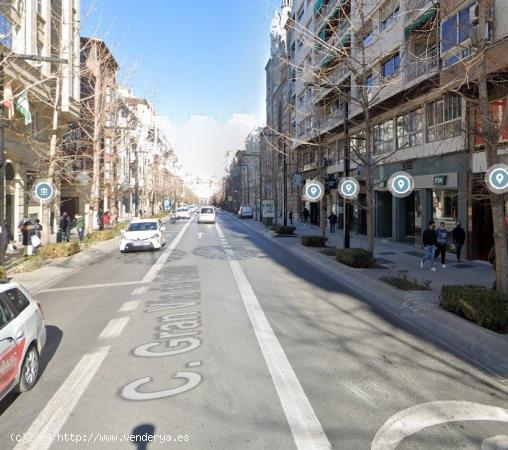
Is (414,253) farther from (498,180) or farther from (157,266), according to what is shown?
(498,180)

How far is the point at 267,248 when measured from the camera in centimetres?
2166

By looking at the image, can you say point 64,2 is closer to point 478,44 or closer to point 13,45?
point 13,45

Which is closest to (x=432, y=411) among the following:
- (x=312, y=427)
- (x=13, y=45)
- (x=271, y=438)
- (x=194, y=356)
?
(x=312, y=427)

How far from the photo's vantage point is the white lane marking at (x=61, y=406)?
3.82 meters

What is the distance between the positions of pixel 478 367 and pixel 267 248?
52.7ft

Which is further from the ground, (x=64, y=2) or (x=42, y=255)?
(x=64, y=2)

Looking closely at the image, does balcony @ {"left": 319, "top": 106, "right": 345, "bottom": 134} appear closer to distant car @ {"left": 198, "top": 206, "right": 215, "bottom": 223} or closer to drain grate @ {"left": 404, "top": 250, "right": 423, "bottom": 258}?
drain grate @ {"left": 404, "top": 250, "right": 423, "bottom": 258}

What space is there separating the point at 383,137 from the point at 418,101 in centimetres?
479

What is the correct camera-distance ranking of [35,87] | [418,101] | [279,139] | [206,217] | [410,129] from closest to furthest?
[418,101], [35,87], [410,129], [279,139], [206,217]

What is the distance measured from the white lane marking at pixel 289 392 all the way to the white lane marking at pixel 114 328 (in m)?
2.18

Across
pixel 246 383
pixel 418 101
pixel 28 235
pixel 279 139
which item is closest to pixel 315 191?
pixel 418 101

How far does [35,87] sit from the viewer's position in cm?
2091

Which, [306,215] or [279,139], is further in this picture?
[306,215]

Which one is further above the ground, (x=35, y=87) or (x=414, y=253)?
(x=35, y=87)
